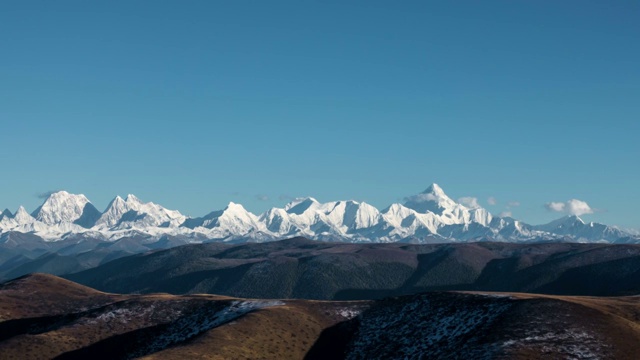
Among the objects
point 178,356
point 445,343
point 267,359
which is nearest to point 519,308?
point 445,343

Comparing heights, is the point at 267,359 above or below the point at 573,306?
below

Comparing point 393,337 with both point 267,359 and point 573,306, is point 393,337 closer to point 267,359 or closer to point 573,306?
point 267,359

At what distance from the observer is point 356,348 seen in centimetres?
19588

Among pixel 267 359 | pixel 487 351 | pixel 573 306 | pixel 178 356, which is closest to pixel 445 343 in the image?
pixel 487 351

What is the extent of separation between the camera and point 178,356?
17112cm

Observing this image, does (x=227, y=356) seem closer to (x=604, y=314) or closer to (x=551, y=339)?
(x=551, y=339)

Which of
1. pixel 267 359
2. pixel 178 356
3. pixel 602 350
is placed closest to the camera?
pixel 602 350

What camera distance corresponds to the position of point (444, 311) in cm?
19612

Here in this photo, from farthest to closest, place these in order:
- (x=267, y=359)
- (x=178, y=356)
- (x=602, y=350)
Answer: (x=267, y=359) < (x=178, y=356) < (x=602, y=350)

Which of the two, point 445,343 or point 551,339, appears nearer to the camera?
point 551,339

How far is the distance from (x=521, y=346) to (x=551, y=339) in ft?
34.5

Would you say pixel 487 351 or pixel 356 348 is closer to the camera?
pixel 487 351

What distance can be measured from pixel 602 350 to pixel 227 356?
88.5 meters

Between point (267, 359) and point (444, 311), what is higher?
point (444, 311)
